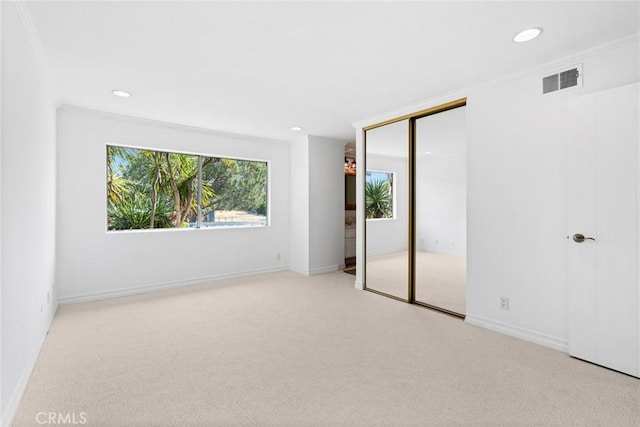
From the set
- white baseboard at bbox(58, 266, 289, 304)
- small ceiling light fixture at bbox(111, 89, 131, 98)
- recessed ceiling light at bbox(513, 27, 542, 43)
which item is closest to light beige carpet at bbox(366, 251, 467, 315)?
recessed ceiling light at bbox(513, 27, 542, 43)

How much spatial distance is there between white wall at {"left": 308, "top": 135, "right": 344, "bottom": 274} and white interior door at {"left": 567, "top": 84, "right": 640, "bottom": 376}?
12.0 ft

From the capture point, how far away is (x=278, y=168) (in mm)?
5824

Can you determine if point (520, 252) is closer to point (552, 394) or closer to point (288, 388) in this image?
point (552, 394)

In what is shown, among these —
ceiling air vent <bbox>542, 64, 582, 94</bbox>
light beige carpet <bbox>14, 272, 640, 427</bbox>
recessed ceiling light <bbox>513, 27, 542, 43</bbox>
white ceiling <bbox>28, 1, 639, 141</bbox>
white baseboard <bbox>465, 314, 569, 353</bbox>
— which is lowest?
light beige carpet <bbox>14, 272, 640, 427</bbox>

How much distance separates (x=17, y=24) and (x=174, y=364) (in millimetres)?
2424

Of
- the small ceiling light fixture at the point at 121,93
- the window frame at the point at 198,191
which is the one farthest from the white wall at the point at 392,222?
the small ceiling light fixture at the point at 121,93

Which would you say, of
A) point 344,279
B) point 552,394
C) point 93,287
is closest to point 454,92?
point 552,394

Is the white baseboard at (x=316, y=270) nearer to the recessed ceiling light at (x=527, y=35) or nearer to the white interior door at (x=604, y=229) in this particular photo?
the white interior door at (x=604, y=229)

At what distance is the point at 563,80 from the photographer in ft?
8.73

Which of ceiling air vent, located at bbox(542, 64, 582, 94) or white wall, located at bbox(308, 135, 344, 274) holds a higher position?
ceiling air vent, located at bbox(542, 64, 582, 94)

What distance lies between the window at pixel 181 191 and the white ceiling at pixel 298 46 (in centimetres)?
106

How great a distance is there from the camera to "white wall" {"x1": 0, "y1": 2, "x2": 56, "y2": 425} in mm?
1727

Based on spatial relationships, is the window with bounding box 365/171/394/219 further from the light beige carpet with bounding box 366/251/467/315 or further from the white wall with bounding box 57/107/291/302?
the white wall with bounding box 57/107/291/302

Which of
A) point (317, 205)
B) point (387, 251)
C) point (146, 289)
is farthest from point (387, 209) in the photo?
point (146, 289)
